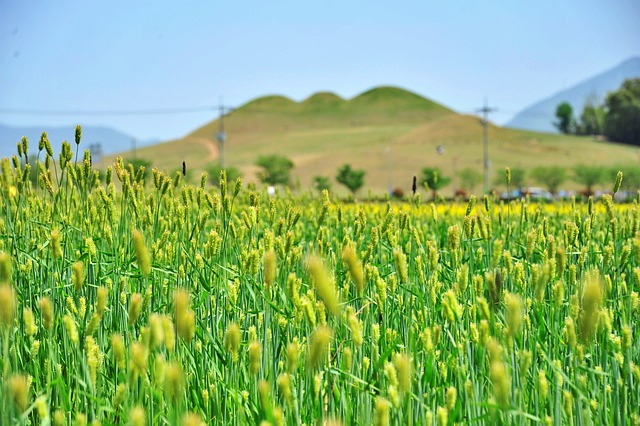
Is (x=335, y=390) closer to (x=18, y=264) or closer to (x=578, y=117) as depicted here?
(x=18, y=264)

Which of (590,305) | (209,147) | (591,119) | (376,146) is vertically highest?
(591,119)

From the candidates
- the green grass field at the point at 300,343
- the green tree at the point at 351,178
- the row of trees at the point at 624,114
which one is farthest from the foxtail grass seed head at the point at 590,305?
the row of trees at the point at 624,114

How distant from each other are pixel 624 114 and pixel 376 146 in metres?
41.1

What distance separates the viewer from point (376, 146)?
376 feet

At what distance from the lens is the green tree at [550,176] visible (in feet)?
271

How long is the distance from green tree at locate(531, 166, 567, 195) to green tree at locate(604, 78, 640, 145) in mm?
39415

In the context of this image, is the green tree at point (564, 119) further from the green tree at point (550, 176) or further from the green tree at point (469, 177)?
the green tree at point (469, 177)

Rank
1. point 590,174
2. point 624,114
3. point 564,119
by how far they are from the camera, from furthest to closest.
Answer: point 564,119 → point 624,114 → point 590,174

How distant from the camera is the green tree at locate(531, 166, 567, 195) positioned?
3255 inches

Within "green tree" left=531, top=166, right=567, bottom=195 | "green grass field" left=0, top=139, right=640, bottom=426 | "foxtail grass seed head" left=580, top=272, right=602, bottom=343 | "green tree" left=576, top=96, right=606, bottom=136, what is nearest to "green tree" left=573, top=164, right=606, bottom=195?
"green tree" left=531, top=166, right=567, bottom=195

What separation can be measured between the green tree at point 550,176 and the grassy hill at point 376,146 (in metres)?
7.51

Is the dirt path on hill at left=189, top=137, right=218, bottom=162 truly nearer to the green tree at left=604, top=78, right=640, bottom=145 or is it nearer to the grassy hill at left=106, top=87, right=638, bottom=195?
the grassy hill at left=106, top=87, right=638, bottom=195

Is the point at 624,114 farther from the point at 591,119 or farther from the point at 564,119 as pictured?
the point at 564,119

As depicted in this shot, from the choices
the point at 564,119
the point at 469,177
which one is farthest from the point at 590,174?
Result: the point at 564,119
